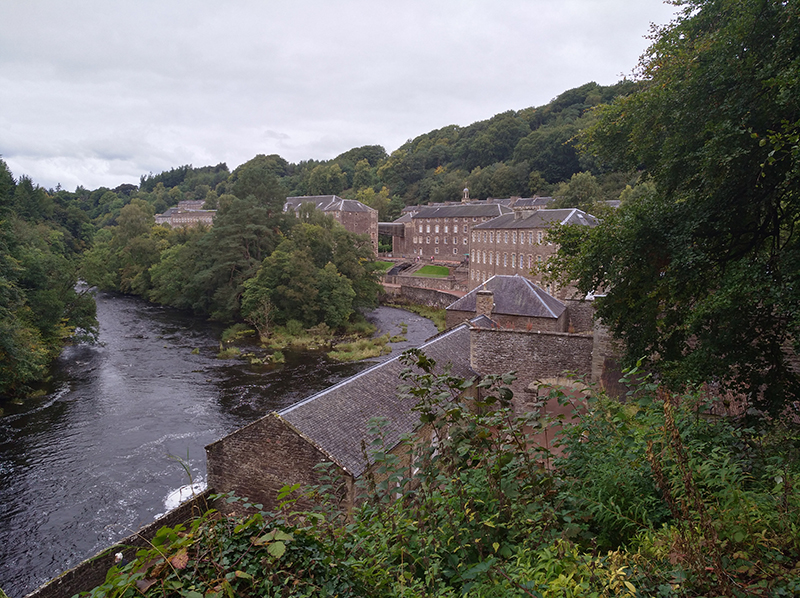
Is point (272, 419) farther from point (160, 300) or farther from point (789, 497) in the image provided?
point (160, 300)

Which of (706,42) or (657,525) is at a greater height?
(706,42)

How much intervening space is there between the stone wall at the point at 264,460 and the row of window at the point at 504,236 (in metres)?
36.2

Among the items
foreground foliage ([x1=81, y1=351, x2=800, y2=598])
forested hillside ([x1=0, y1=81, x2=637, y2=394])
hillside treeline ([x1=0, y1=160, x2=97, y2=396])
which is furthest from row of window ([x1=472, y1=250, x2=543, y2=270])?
foreground foliage ([x1=81, y1=351, x2=800, y2=598])

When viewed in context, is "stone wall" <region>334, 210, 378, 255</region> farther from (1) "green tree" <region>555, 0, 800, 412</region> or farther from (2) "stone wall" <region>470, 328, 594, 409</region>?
(1) "green tree" <region>555, 0, 800, 412</region>

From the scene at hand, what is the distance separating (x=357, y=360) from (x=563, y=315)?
45.1 feet

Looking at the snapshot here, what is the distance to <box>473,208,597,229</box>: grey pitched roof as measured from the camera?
128ft

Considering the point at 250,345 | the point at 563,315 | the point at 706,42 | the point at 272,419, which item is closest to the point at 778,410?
the point at 706,42

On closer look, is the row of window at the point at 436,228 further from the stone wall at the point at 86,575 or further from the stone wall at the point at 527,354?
the stone wall at the point at 86,575

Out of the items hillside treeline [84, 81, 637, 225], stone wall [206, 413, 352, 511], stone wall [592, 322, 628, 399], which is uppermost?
hillside treeline [84, 81, 637, 225]

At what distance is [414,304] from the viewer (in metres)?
53.7

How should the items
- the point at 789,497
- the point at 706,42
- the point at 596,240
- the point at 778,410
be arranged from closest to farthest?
the point at 789,497
the point at 778,410
the point at 706,42
the point at 596,240

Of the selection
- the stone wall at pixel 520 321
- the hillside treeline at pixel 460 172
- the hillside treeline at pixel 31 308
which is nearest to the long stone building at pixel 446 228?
the hillside treeline at pixel 460 172

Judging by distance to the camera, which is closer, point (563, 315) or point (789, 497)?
point (789, 497)

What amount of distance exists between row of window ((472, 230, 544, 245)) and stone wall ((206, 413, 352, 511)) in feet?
119
